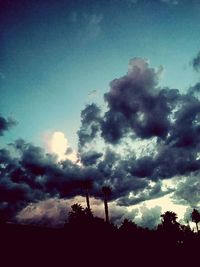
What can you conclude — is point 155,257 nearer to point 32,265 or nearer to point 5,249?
point 32,265

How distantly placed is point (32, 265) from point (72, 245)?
3571mm

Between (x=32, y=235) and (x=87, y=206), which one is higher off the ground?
(x=87, y=206)

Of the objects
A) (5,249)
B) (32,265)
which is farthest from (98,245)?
(5,249)

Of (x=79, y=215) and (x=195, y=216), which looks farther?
(x=195, y=216)

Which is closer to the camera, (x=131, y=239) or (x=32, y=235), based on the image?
(x=32, y=235)

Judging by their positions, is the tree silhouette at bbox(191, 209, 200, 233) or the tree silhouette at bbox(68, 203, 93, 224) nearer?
the tree silhouette at bbox(68, 203, 93, 224)

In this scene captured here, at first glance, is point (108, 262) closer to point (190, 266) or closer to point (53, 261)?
point (53, 261)

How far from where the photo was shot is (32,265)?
19.8 meters

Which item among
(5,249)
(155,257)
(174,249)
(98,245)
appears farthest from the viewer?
(174,249)

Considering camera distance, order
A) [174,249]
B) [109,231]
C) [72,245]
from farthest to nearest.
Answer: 1. [174,249]
2. [109,231]
3. [72,245]

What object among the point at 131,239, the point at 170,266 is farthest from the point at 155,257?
the point at 131,239

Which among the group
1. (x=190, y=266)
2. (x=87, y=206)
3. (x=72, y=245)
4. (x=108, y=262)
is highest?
(x=87, y=206)

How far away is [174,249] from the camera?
109 ft

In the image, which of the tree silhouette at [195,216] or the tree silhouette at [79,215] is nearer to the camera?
the tree silhouette at [79,215]
